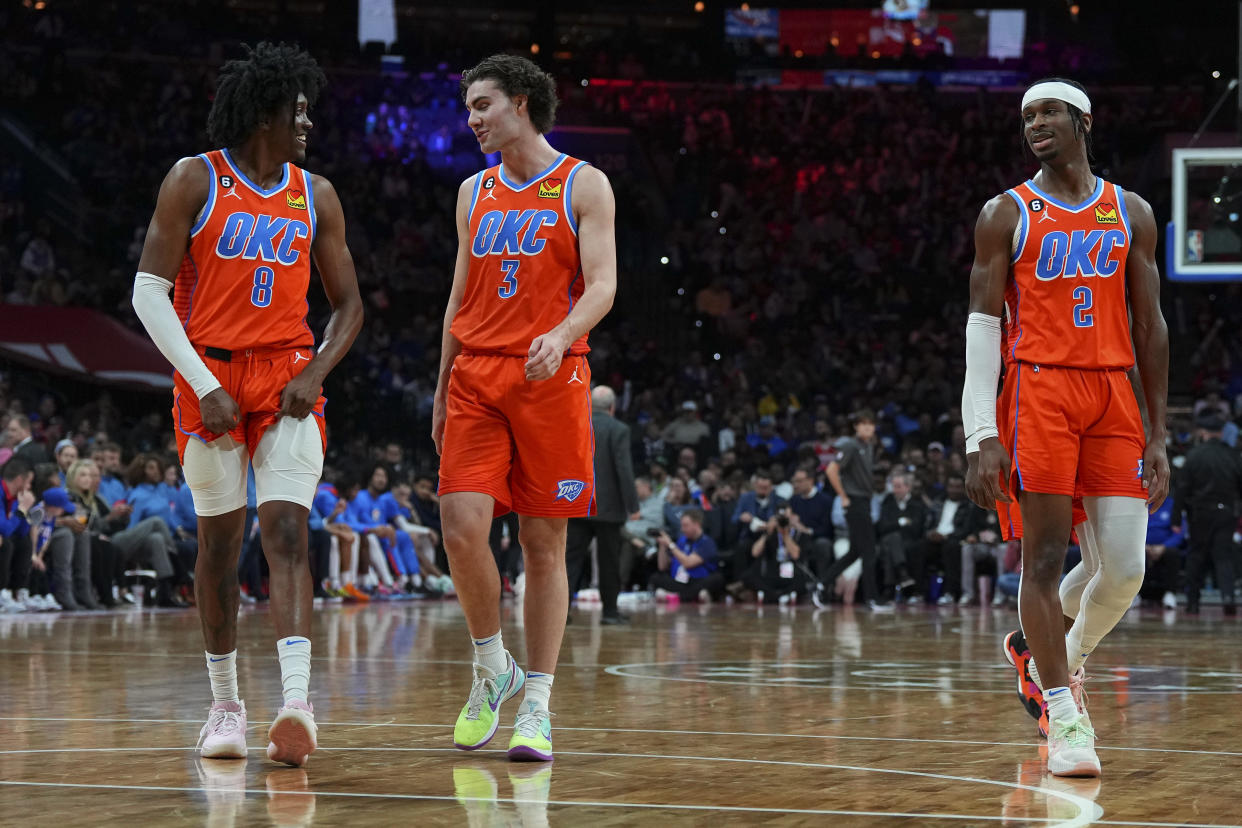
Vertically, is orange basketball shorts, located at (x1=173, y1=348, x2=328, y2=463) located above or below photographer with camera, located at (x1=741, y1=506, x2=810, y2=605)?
above

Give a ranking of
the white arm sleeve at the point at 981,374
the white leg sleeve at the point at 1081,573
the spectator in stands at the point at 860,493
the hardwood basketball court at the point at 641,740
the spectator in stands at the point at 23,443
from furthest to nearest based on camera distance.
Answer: the spectator in stands at the point at 860,493 < the spectator in stands at the point at 23,443 < the white leg sleeve at the point at 1081,573 < the white arm sleeve at the point at 981,374 < the hardwood basketball court at the point at 641,740

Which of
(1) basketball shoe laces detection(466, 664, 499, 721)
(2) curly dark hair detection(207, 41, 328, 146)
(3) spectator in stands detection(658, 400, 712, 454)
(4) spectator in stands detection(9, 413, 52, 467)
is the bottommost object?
(1) basketball shoe laces detection(466, 664, 499, 721)

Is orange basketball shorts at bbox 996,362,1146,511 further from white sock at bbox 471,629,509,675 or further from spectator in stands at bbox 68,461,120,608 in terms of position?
spectator in stands at bbox 68,461,120,608

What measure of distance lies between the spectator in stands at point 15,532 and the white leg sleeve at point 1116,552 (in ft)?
30.7

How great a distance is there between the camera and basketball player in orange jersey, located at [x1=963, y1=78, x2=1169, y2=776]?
4.89 metres

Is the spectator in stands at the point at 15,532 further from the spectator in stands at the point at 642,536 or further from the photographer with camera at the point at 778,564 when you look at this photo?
the photographer with camera at the point at 778,564

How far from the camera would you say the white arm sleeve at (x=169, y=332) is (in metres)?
4.71

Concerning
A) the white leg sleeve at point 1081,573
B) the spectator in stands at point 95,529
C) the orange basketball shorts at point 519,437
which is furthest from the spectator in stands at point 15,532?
the white leg sleeve at point 1081,573

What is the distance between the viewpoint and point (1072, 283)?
4.99 m

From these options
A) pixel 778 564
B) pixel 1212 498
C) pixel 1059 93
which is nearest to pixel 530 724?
pixel 1059 93

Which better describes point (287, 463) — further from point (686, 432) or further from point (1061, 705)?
point (686, 432)

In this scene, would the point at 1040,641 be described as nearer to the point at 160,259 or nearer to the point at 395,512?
the point at 160,259

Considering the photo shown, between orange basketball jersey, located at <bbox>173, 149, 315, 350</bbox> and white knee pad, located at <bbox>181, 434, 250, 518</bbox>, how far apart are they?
0.31 m

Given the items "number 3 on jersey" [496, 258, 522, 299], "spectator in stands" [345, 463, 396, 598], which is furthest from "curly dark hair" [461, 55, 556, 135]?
"spectator in stands" [345, 463, 396, 598]
